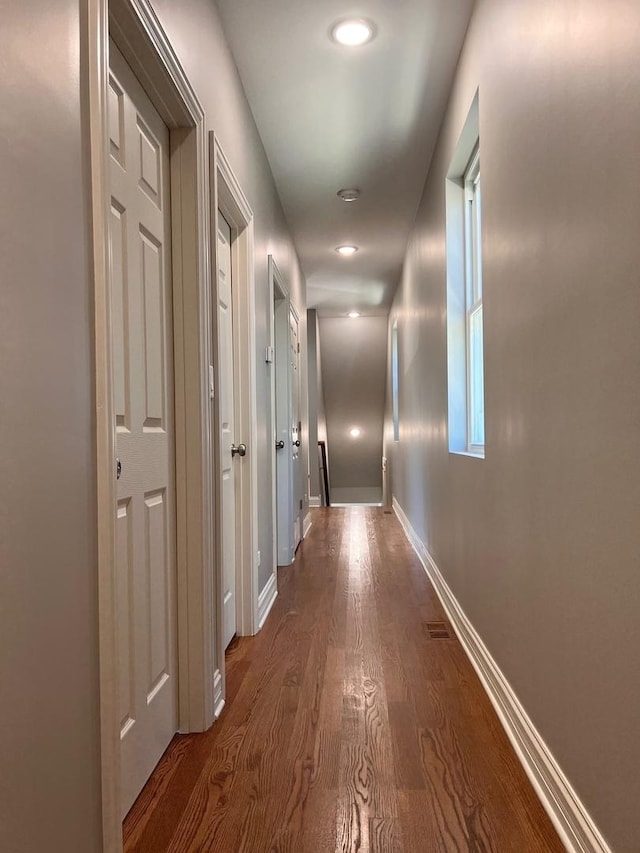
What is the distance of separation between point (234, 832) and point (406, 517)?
16.0ft

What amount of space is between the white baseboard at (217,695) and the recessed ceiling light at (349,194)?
3.29 meters

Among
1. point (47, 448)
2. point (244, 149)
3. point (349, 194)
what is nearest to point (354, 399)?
point (349, 194)

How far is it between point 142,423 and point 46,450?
27.3 inches

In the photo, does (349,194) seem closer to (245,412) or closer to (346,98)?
(346,98)

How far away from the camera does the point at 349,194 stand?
4.29 m

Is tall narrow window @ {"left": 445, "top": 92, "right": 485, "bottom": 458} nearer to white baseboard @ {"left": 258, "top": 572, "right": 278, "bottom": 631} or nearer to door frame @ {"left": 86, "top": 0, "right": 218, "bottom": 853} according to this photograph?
white baseboard @ {"left": 258, "top": 572, "right": 278, "bottom": 631}

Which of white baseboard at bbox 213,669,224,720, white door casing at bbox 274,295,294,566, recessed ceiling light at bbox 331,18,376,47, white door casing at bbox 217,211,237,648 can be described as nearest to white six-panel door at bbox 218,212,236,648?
white door casing at bbox 217,211,237,648

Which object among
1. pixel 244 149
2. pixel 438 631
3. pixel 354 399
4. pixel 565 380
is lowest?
pixel 438 631

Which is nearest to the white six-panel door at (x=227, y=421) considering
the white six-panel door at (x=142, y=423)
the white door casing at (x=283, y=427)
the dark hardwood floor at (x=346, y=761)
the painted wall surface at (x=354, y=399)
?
the dark hardwood floor at (x=346, y=761)

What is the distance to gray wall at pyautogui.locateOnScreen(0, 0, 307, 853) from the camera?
2.97 ft

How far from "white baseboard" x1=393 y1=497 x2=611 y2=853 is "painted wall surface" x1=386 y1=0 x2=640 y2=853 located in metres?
0.04

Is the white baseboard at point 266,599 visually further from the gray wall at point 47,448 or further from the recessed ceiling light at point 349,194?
the recessed ceiling light at point 349,194

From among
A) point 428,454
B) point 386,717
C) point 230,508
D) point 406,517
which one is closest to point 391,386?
Result: point 406,517

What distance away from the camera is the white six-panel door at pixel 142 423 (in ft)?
5.05
